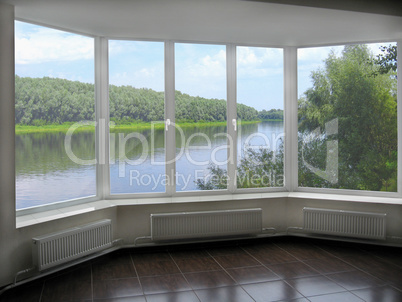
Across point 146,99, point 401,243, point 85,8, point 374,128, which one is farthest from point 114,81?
point 401,243

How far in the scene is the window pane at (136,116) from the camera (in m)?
5.07

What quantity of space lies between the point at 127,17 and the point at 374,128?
342 centimetres

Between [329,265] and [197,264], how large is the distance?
144 cm

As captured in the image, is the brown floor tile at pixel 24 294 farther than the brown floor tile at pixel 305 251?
No

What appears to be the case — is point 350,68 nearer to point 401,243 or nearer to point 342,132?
point 342,132

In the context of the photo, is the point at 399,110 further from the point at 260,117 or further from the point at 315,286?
the point at 315,286

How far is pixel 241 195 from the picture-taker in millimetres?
5410

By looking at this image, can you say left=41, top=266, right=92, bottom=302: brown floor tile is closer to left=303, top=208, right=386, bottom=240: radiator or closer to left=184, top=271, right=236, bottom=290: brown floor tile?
left=184, top=271, right=236, bottom=290: brown floor tile

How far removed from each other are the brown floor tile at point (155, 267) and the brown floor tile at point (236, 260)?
537 millimetres

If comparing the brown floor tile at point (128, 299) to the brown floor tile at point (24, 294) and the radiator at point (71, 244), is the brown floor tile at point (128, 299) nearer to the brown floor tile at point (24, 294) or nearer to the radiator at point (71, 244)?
the brown floor tile at point (24, 294)

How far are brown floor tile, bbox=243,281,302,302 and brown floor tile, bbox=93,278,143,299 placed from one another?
103 centimetres

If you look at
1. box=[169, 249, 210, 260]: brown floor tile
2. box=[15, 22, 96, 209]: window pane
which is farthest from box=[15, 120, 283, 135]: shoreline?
box=[169, 249, 210, 260]: brown floor tile

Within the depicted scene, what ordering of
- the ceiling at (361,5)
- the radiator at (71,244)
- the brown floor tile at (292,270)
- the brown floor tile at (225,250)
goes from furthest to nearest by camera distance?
1. the brown floor tile at (225,250)
2. the brown floor tile at (292,270)
3. the radiator at (71,244)
4. the ceiling at (361,5)

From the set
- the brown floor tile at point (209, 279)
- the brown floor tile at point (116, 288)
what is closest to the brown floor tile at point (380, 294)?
the brown floor tile at point (209, 279)
